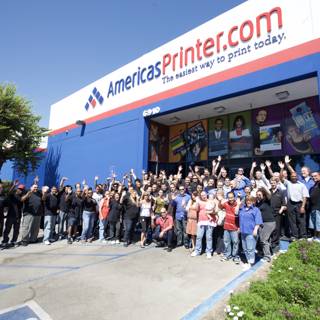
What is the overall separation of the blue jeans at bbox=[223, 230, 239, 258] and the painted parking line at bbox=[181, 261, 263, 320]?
29.7 inches

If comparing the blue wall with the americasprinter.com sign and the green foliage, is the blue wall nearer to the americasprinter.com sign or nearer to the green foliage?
the americasprinter.com sign

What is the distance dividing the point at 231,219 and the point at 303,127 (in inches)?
233

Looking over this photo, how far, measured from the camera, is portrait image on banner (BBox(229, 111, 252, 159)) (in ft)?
39.7

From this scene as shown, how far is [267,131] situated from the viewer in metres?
11.6

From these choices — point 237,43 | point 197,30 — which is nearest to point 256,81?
point 237,43

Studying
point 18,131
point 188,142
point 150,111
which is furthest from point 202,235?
point 18,131

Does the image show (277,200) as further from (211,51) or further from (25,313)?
(211,51)

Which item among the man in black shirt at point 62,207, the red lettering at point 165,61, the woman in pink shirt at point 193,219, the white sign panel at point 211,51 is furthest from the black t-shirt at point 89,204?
the red lettering at point 165,61

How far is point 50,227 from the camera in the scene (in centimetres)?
949

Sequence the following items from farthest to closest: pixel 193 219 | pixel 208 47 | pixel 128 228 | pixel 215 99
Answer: pixel 208 47
pixel 215 99
pixel 128 228
pixel 193 219

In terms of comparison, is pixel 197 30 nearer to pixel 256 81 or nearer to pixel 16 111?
pixel 256 81

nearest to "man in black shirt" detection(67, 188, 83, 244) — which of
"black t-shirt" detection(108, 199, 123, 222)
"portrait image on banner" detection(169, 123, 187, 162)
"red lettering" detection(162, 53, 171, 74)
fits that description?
"black t-shirt" detection(108, 199, 123, 222)

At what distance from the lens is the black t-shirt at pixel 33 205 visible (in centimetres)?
916

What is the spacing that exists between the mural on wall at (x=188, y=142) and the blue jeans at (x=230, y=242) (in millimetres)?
6793
